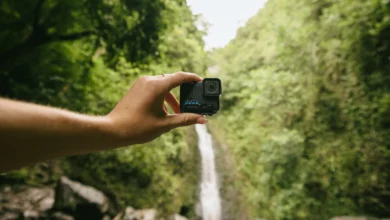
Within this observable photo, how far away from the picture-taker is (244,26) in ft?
66.0

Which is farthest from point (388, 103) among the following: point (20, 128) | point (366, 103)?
point (20, 128)

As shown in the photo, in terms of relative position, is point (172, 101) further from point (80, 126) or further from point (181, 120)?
point (80, 126)

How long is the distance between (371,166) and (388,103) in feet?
5.24

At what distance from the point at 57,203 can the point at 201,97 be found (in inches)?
216

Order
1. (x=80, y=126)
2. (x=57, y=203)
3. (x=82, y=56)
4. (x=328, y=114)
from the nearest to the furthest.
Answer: (x=80, y=126), (x=82, y=56), (x=57, y=203), (x=328, y=114)

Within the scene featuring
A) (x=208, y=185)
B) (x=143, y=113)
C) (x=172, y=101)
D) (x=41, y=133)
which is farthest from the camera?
(x=208, y=185)

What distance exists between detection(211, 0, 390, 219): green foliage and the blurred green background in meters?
0.03

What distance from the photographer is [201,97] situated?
1406 mm

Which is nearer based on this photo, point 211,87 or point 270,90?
point 211,87

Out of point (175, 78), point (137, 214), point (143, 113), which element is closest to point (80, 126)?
point (143, 113)

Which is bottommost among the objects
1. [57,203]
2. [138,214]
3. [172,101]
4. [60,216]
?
[138,214]

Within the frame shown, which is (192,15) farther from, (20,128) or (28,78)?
(20,128)

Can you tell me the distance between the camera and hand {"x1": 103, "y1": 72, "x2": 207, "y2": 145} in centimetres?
94

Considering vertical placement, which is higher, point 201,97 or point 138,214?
point 201,97
